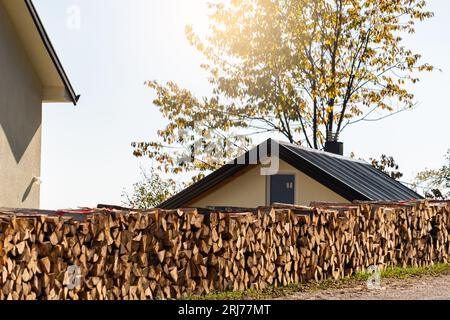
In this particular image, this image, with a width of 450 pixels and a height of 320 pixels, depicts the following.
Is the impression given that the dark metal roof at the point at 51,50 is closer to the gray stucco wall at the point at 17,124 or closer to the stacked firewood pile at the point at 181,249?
the gray stucco wall at the point at 17,124

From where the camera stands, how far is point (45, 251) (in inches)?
401

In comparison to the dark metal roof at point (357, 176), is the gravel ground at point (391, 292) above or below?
below

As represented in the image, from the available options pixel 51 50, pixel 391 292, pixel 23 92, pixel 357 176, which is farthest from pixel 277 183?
pixel 391 292

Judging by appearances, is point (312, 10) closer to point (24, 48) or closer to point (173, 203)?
point (173, 203)

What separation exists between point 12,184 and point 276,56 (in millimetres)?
19483

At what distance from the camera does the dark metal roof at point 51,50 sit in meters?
16.1

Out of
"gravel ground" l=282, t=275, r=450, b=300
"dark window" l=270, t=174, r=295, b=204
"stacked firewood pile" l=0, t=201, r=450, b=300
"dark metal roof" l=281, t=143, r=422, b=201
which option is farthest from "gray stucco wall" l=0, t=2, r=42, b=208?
"gravel ground" l=282, t=275, r=450, b=300

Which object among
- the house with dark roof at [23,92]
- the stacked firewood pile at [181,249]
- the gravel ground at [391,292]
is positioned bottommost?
the gravel ground at [391,292]

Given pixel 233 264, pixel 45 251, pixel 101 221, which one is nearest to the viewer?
pixel 45 251

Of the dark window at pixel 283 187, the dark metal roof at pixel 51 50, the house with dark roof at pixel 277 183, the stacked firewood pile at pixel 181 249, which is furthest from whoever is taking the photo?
the dark window at pixel 283 187

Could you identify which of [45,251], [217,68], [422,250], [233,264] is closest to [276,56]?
[217,68]

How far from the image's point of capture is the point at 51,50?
57.4 ft

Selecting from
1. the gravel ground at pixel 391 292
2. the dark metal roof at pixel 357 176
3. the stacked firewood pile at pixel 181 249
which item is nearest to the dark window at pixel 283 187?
the dark metal roof at pixel 357 176
